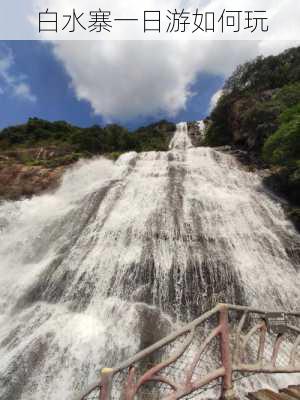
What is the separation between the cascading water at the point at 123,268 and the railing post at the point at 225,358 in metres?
3.96

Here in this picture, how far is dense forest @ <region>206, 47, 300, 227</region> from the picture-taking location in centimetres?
1491

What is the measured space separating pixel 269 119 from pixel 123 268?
18099 millimetres

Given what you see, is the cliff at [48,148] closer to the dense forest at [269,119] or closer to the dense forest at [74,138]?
the dense forest at [74,138]

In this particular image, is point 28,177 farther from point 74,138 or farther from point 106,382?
point 106,382

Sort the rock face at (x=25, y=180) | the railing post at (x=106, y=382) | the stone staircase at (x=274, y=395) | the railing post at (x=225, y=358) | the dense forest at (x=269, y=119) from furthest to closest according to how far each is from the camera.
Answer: the rock face at (x=25, y=180), the dense forest at (x=269, y=119), the stone staircase at (x=274, y=395), the railing post at (x=225, y=358), the railing post at (x=106, y=382)

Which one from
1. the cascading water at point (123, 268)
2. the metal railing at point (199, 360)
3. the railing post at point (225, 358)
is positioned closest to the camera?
the metal railing at point (199, 360)

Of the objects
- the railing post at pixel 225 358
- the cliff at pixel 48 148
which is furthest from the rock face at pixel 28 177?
the railing post at pixel 225 358

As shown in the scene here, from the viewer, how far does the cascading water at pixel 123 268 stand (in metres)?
6.84

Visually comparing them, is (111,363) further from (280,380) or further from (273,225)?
(273,225)

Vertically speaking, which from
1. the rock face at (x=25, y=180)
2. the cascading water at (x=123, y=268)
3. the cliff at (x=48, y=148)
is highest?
the cliff at (x=48, y=148)

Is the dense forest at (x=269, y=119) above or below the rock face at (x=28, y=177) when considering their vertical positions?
above

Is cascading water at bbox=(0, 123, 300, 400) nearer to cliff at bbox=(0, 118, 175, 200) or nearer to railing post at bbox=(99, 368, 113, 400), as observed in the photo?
cliff at bbox=(0, 118, 175, 200)

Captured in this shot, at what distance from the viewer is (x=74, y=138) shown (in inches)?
1284

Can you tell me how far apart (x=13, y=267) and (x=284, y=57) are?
4031cm
